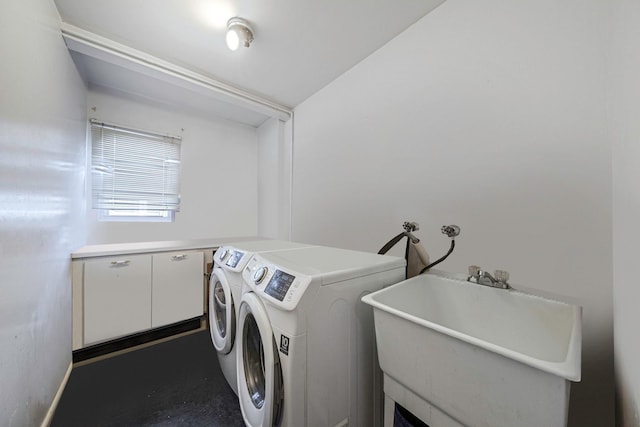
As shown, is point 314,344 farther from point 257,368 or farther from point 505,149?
point 505,149

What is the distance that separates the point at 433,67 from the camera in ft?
4.61

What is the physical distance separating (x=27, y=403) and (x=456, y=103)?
101 inches

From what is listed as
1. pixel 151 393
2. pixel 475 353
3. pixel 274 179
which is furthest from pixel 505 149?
pixel 151 393

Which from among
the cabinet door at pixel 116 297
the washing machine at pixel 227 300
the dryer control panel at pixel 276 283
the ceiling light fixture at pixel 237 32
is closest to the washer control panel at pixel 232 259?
the washing machine at pixel 227 300

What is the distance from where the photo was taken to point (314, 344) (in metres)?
0.83

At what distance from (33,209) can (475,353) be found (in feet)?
5.88

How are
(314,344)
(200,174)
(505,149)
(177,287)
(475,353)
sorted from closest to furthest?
(475,353), (314,344), (505,149), (177,287), (200,174)

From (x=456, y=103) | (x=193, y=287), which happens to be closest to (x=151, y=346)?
(x=193, y=287)

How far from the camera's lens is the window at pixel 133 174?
2189mm

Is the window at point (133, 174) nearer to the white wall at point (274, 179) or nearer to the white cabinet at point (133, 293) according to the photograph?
the white cabinet at point (133, 293)

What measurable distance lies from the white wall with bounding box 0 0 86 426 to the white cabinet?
138mm

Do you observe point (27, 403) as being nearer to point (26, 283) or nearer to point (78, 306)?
point (26, 283)

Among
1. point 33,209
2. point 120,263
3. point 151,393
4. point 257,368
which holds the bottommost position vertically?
point 151,393

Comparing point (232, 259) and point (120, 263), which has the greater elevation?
point (232, 259)
